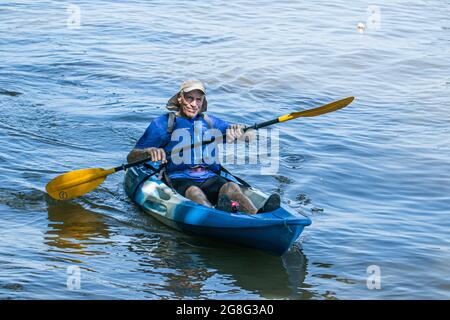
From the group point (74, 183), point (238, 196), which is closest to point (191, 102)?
point (238, 196)

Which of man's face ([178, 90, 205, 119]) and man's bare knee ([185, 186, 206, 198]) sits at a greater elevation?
man's face ([178, 90, 205, 119])

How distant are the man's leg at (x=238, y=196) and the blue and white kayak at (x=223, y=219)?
0.51ft

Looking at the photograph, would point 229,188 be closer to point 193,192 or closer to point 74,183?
point 193,192

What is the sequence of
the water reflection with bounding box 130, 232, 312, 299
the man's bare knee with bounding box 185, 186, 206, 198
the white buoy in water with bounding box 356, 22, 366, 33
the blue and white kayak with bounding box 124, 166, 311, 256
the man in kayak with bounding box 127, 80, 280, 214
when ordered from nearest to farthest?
the water reflection with bounding box 130, 232, 312, 299
the blue and white kayak with bounding box 124, 166, 311, 256
the man's bare knee with bounding box 185, 186, 206, 198
the man in kayak with bounding box 127, 80, 280, 214
the white buoy in water with bounding box 356, 22, 366, 33

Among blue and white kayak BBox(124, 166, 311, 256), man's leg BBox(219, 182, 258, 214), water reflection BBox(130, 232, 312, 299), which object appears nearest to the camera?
water reflection BBox(130, 232, 312, 299)

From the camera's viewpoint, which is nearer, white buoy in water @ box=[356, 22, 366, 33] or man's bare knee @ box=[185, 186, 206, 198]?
man's bare knee @ box=[185, 186, 206, 198]

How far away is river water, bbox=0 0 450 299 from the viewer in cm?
691

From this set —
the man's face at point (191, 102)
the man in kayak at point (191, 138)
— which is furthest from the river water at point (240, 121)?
the man's face at point (191, 102)

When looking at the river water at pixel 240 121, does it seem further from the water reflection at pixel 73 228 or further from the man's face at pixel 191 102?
the man's face at pixel 191 102

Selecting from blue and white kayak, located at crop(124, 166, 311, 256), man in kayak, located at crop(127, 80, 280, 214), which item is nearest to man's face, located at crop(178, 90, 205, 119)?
man in kayak, located at crop(127, 80, 280, 214)

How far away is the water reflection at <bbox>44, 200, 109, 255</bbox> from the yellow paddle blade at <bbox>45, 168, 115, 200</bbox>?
146mm

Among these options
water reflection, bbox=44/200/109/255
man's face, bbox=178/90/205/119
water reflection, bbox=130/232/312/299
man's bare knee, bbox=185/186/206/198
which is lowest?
water reflection, bbox=130/232/312/299

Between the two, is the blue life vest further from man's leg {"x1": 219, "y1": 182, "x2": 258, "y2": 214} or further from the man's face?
man's leg {"x1": 219, "y1": 182, "x2": 258, "y2": 214}
